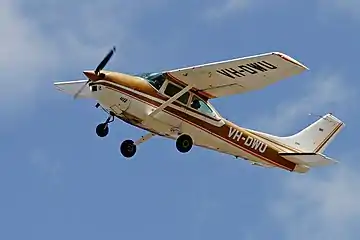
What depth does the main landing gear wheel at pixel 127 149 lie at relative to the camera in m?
38.0

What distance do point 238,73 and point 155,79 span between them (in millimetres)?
2555

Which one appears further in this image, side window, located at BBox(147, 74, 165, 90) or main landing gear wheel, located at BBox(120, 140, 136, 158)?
main landing gear wheel, located at BBox(120, 140, 136, 158)

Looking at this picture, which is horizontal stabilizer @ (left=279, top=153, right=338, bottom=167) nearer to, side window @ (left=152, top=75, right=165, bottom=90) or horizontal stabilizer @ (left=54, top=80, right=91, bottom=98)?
side window @ (left=152, top=75, right=165, bottom=90)

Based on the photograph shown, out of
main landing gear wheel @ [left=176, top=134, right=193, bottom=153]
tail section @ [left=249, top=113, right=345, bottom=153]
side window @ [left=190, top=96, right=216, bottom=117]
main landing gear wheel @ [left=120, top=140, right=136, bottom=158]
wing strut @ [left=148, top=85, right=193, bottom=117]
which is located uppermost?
tail section @ [left=249, top=113, right=345, bottom=153]

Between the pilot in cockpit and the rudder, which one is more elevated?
the rudder

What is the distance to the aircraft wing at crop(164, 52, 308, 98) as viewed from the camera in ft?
114

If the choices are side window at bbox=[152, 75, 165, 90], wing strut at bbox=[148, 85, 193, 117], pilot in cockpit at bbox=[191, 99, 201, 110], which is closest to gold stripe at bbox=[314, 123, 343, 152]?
pilot in cockpit at bbox=[191, 99, 201, 110]

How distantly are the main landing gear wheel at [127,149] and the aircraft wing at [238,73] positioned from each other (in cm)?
260

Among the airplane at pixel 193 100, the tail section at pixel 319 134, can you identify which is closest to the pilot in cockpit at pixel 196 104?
the airplane at pixel 193 100

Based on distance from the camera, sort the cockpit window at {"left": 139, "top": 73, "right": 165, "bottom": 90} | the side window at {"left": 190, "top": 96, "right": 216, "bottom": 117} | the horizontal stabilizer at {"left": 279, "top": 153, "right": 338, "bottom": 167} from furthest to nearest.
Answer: the horizontal stabilizer at {"left": 279, "top": 153, "right": 338, "bottom": 167}
the side window at {"left": 190, "top": 96, "right": 216, "bottom": 117}
the cockpit window at {"left": 139, "top": 73, "right": 165, "bottom": 90}

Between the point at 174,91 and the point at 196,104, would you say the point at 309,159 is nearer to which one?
the point at 196,104

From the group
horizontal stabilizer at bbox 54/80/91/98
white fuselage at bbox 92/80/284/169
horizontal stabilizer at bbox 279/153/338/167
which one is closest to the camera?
white fuselage at bbox 92/80/284/169

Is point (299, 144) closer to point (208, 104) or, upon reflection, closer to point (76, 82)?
point (208, 104)

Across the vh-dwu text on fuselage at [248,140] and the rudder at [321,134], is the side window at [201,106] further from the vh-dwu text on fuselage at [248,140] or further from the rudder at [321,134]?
the rudder at [321,134]
